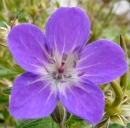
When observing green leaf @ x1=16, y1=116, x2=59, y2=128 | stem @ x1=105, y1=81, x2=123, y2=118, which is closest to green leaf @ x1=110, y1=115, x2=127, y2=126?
stem @ x1=105, y1=81, x2=123, y2=118

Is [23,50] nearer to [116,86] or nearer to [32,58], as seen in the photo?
[32,58]

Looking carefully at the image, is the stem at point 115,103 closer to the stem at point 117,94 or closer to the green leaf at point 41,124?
the stem at point 117,94

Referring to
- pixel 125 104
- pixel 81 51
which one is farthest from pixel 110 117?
pixel 81 51

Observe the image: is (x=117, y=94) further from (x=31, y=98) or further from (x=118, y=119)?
(x=31, y=98)

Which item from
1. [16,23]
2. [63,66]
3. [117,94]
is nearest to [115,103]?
[117,94]

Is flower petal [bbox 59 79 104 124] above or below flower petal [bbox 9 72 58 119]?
below

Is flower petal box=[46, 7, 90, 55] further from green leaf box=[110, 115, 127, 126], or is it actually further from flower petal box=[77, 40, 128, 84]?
green leaf box=[110, 115, 127, 126]

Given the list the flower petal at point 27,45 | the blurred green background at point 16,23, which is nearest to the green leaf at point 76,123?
the blurred green background at point 16,23
